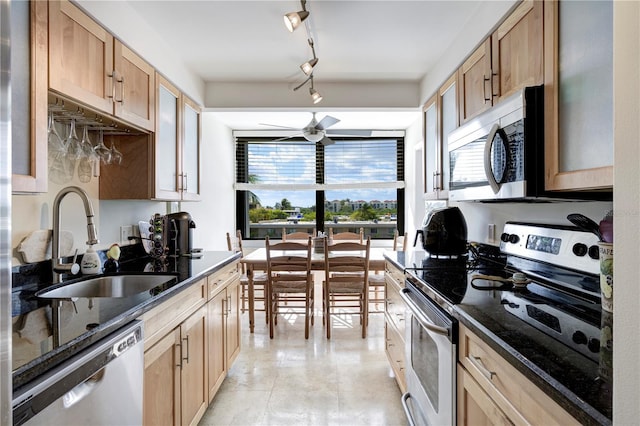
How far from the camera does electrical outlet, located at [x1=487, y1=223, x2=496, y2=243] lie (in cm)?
230

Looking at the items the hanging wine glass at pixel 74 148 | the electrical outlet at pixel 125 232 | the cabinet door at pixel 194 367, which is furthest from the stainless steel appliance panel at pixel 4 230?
the electrical outlet at pixel 125 232

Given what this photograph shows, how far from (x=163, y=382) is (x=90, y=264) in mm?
787

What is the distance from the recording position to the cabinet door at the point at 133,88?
5.99 ft

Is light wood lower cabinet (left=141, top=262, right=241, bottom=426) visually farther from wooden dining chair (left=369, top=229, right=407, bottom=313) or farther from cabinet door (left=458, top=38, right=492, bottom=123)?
cabinet door (left=458, top=38, right=492, bottom=123)

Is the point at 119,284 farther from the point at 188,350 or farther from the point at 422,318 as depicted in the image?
the point at 422,318

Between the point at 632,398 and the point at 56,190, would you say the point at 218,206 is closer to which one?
the point at 56,190

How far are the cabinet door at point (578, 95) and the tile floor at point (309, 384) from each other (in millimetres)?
1656

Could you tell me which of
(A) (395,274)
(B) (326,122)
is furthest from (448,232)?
(B) (326,122)

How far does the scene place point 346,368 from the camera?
2.68 metres

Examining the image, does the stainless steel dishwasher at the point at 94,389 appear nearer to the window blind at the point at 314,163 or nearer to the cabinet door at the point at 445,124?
the cabinet door at the point at 445,124

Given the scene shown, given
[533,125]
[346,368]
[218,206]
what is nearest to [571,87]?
[533,125]

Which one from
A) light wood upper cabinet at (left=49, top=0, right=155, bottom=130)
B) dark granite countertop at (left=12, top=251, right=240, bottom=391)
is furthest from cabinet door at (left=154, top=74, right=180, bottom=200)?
dark granite countertop at (left=12, top=251, right=240, bottom=391)

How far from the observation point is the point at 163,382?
145 cm

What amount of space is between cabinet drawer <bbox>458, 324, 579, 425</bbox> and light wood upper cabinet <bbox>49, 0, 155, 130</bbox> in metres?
1.81
